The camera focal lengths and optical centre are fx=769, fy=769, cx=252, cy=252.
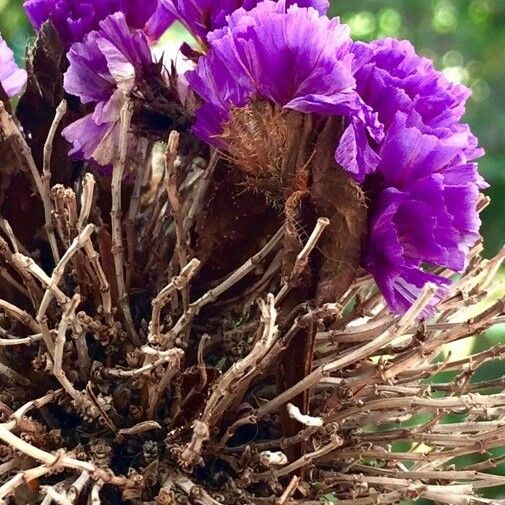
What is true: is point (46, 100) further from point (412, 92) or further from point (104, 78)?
point (412, 92)

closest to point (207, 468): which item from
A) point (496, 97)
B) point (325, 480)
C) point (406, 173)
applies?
point (325, 480)

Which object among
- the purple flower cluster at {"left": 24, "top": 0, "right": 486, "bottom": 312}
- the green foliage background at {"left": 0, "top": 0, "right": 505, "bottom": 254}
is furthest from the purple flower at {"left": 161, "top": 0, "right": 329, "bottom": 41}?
the green foliage background at {"left": 0, "top": 0, "right": 505, "bottom": 254}

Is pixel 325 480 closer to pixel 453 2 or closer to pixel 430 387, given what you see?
pixel 430 387

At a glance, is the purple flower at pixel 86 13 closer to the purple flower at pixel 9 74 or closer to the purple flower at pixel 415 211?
the purple flower at pixel 9 74

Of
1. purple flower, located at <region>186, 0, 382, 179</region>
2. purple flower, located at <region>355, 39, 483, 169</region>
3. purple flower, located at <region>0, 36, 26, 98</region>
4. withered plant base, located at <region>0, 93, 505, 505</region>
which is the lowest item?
withered plant base, located at <region>0, 93, 505, 505</region>

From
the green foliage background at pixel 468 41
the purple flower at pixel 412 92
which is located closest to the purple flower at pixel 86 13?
the purple flower at pixel 412 92

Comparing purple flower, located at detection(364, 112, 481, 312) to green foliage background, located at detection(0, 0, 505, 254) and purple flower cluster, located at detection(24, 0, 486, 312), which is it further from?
green foliage background, located at detection(0, 0, 505, 254)

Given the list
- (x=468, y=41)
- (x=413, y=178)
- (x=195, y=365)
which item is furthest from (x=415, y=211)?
(x=468, y=41)
